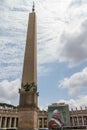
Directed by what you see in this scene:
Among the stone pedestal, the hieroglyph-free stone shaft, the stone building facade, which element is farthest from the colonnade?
the stone pedestal

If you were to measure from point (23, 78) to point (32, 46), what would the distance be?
15.5 feet

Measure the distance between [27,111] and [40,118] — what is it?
58096 mm

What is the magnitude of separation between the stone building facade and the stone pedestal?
51.0m

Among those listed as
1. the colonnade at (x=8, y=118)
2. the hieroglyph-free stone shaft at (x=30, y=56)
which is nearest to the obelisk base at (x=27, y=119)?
the hieroglyph-free stone shaft at (x=30, y=56)

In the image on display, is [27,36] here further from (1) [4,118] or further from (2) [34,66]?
(1) [4,118]

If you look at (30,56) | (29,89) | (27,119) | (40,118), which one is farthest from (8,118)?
(27,119)

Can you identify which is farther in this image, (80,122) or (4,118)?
(80,122)

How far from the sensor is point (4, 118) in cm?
7662

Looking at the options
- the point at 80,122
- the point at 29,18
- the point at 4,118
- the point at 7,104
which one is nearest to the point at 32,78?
the point at 29,18

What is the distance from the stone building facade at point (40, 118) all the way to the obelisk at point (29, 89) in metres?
50.7

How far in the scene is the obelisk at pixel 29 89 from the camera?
84.4 ft

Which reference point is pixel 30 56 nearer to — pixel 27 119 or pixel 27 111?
pixel 27 111

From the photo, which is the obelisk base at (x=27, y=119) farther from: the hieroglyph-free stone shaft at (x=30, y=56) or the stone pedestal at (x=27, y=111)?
the hieroglyph-free stone shaft at (x=30, y=56)

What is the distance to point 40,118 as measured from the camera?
82.2 metres
